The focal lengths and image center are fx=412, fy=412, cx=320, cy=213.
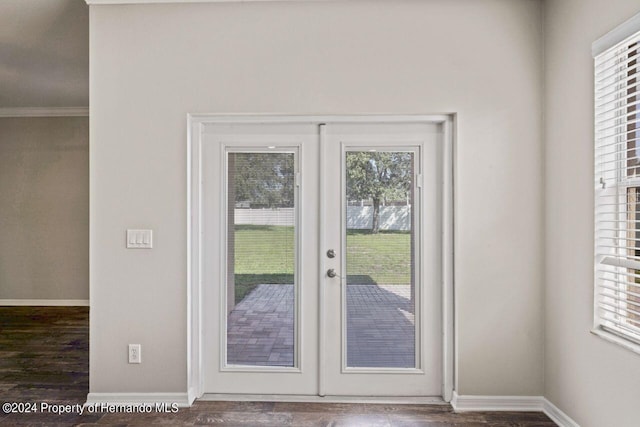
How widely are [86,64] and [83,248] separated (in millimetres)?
2662

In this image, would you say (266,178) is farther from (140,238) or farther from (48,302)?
(48,302)

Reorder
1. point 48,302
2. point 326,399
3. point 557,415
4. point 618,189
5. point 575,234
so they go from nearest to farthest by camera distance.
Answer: point 618,189 < point 575,234 < point 557,415 < point 326,399 < point 48,302

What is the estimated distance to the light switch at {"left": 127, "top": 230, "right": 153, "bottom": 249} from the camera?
2.76 meters

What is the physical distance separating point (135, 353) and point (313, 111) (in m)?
2.02

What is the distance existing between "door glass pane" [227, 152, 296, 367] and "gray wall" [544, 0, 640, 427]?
5.54ft

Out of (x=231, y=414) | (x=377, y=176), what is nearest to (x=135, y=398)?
(x=231, y=414)

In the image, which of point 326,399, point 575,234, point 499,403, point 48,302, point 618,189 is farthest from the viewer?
point 48,302

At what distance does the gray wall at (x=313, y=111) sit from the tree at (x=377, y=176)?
32cm

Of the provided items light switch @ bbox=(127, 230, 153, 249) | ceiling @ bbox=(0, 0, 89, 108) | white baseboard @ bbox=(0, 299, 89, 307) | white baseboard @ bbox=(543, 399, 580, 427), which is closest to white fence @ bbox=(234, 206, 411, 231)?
light switch @ bbox=(127, 230, 153, 249)

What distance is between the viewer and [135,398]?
2.78 metres

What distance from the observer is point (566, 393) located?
2.48 m

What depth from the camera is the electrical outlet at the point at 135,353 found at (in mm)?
2770

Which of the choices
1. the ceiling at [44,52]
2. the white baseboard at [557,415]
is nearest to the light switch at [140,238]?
the ceiling at [44,52]

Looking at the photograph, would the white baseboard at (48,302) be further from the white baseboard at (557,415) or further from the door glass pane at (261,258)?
the white baseboard at (557,415)
